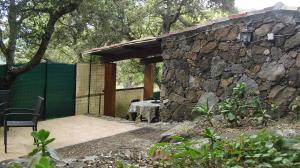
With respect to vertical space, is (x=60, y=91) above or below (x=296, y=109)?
above

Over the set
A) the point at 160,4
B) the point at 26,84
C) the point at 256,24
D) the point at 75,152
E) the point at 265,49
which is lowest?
the point at 75,152

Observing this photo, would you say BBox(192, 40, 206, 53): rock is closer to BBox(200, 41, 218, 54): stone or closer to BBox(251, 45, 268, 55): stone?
BBox(200, 41, 218, 54): stone

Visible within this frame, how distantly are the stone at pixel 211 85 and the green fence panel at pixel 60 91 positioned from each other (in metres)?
4.25

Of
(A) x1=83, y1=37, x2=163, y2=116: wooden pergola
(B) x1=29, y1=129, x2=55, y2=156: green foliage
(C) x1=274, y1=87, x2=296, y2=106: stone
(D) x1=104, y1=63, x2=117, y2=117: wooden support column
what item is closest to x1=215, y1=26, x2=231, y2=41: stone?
(C) x1=274, y1=87, x2=296, y2=106: stone

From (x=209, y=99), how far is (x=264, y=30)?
1916mm

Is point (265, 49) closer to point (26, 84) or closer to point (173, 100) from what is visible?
point (173, 100)

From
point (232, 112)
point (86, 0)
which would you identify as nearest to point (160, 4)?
point (86, 0)

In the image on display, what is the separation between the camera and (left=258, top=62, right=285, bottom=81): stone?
659 centimetres

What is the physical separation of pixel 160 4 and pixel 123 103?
536 centimetres

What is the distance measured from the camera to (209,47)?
778 cm

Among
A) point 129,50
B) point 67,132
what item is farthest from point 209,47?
point 67,132

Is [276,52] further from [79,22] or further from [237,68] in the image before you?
[79,22]

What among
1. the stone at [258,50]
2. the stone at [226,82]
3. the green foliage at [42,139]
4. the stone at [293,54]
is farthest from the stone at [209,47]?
the green foliage at [42,139]

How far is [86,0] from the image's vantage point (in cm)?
809
